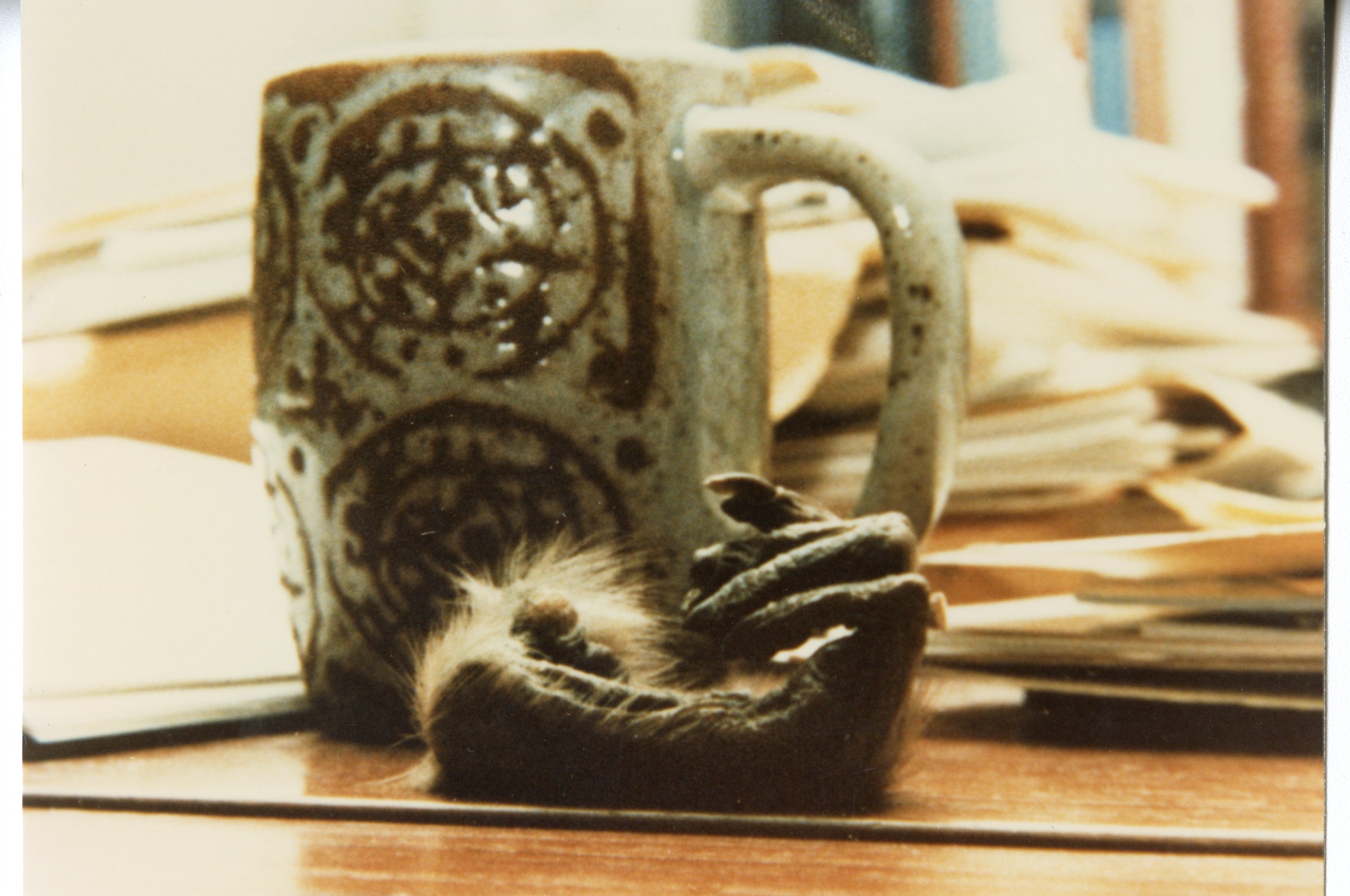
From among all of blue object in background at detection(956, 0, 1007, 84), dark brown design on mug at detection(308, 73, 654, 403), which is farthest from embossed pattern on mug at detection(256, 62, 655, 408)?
blue object in background at detection(956, 0, 1007, 84)

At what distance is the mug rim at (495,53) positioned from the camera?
0.81ft

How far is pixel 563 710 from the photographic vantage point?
21cm

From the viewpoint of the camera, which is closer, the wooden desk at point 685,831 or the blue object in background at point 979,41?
the wooden desk at point 685,831

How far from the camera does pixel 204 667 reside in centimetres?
29

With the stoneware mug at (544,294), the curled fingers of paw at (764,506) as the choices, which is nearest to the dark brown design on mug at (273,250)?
the stoneware mug at (544,294)

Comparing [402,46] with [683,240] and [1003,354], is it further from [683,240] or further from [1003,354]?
[1003,354]

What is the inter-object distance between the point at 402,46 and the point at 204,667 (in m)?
0.16

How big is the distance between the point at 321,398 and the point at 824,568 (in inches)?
4.8

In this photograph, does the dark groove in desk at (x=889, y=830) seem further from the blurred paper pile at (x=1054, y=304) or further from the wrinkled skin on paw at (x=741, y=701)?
the blurred paper pile at (x=1054, y=304)

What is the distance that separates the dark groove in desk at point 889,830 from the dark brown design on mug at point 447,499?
0.17ft

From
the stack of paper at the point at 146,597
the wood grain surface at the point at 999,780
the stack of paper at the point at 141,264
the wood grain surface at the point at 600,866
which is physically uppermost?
the stack of paper at the point at 141,264

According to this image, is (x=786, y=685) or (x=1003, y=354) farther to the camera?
(x=1003, y=354)

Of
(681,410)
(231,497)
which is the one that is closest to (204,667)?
(231,497)

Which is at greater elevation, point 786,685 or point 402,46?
point 402,46
